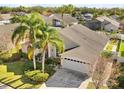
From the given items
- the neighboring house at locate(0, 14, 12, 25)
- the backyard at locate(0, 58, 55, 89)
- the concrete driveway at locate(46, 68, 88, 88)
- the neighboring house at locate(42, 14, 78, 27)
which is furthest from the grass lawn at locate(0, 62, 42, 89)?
the neighboring house at locate(42, 14, 78, 27)

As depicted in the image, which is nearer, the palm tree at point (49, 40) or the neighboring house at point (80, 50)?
the palm tree at point (49, 40)

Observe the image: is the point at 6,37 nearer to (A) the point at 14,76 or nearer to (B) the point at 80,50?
(A) the point at 14,76

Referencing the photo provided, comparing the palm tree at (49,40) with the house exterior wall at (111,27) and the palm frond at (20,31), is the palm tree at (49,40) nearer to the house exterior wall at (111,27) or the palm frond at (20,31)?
the palm frond at (20,31)

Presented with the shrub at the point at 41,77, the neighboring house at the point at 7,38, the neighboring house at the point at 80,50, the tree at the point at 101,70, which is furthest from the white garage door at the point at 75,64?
the neighboring house at the point at 7,38

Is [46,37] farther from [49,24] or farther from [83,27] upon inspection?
[83,27]

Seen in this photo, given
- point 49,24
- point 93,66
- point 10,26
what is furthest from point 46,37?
point 93,66
